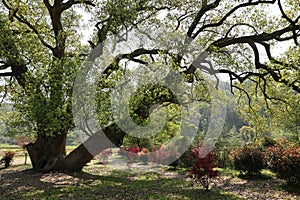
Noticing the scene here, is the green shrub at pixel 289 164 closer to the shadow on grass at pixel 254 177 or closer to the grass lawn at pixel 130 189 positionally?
the grass lawn at pixel 130 189

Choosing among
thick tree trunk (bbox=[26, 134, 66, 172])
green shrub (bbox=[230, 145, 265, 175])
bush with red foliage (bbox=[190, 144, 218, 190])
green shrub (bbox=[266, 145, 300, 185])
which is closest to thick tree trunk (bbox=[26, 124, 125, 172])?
thick tree trunk (bbox=[26, 134, 66, 172])

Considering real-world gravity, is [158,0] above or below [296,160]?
above

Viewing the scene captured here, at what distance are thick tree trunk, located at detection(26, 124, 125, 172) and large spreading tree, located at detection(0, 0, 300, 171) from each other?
0.04 m

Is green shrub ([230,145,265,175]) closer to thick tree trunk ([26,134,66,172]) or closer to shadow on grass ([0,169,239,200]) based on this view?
shadow on grass ([0,169,239,200])

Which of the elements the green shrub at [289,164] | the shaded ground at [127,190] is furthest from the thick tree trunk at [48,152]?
the green shrub at [289,164]

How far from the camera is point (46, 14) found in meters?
13.4

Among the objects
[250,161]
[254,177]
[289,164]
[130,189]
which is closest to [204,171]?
[130,189]

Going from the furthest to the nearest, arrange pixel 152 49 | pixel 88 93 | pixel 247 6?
pixel 247 6 < pixel 152 49 < pixel 88 93

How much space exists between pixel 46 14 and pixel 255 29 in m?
9.58

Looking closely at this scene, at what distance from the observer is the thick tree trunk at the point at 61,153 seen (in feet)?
35.2

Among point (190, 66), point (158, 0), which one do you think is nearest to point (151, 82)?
point (190, 66)

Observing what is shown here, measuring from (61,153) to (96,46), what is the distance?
15.5ft

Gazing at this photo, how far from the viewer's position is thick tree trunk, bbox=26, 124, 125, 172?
10.7m

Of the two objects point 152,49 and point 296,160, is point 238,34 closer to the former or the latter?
point 152,49
